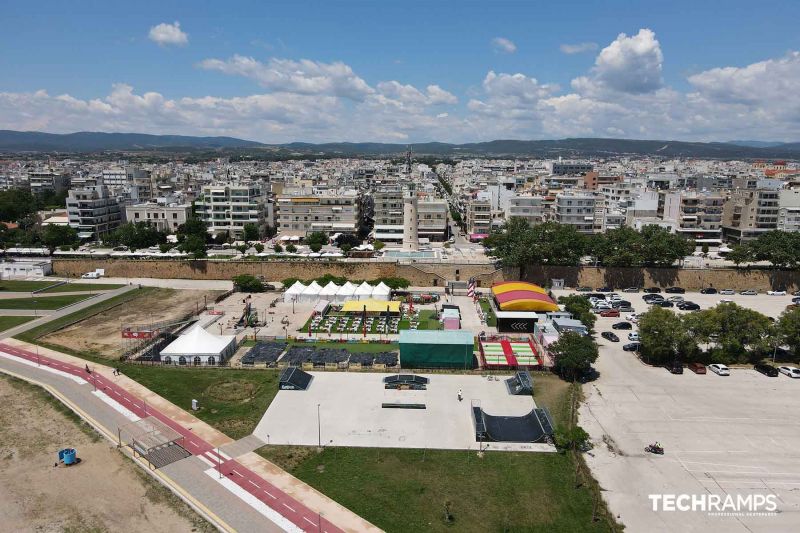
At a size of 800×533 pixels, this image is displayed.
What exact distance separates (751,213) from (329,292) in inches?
1905

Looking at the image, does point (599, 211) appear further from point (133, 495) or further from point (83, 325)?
point (133, 495)

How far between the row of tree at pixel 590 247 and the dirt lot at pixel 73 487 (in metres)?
33.6

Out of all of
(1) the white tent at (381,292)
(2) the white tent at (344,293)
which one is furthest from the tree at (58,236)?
(1) the white tent at (381,292)

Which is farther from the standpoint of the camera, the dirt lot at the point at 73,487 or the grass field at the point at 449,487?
the grass field at the point at 449,487

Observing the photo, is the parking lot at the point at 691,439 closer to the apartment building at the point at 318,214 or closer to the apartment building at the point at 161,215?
the apartment building at the point at 318,214

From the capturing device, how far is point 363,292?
40.7 meters

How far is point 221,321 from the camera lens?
36.4 meters

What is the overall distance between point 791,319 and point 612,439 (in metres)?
16.0

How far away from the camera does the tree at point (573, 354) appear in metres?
26.3

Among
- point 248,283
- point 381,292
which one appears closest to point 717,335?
point 381,292

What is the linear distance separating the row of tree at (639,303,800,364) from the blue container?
89.6ft

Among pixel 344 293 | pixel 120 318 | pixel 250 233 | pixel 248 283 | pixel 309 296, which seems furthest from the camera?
pixel 250 233

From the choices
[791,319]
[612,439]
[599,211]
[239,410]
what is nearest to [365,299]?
[239,410]

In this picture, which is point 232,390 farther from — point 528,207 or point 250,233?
point 528,207
